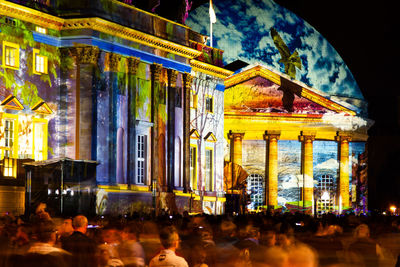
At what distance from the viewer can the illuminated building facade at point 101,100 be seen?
143 feet

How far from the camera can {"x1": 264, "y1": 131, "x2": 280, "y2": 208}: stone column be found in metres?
80.6

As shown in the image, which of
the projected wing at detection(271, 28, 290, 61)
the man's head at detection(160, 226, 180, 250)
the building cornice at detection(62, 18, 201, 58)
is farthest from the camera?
the projected wing at detection(271, 28, 290, 61)

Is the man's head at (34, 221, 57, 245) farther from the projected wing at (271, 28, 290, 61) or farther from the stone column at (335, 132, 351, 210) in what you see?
the projected wing at (271, 28, 290, 61)

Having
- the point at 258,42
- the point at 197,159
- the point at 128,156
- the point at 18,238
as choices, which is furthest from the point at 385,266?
the point at 258,42

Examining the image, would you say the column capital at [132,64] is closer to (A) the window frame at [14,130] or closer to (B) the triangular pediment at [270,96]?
(A) the window frame at [14,130]

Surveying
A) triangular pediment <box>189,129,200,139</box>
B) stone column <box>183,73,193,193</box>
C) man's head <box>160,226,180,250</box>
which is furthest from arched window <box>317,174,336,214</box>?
man's head <box>160,226,180,250</box>

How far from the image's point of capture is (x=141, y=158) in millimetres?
51312

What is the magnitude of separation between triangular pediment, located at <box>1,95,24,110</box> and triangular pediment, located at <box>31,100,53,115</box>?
118cm

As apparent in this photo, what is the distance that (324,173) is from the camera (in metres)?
83.8

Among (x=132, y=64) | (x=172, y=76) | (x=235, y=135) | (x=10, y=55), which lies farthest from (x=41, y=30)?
(x=235, y=135)

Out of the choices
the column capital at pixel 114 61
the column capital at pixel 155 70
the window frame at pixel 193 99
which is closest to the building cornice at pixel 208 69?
the window frame at pixel 193 99

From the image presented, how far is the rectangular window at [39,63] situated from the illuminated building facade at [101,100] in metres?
0.06

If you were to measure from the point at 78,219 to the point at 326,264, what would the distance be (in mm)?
4580

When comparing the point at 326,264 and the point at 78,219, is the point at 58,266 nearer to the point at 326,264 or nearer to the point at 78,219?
the point at 78,219
